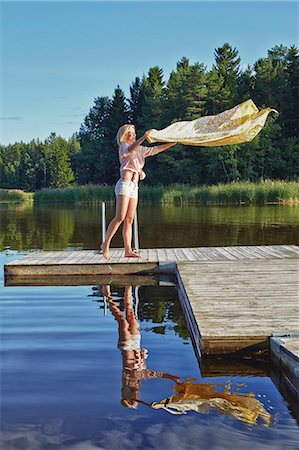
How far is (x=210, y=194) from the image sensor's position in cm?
3384

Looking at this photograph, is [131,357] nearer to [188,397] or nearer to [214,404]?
[188,397]

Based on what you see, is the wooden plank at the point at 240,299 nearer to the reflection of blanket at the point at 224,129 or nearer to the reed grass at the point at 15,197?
the reflection of blanket at the point at 224,129

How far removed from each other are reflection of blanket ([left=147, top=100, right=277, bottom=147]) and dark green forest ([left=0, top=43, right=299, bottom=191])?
37612 mm

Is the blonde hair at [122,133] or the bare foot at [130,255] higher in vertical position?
the blonde hair at [122,133]

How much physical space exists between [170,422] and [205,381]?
0.84 m

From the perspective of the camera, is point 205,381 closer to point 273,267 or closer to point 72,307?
point 72,307

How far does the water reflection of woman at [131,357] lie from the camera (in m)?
4.14

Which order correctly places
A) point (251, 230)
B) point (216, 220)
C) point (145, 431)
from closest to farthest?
point (145, 431) → point (251, 230) → point (216, 220)

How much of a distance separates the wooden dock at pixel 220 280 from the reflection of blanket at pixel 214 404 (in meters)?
0.65

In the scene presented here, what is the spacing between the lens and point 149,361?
15.9 feet

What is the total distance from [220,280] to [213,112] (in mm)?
44583

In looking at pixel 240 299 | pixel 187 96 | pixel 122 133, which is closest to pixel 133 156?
pixel 122 133

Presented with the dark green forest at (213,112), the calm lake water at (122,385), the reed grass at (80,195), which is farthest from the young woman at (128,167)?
the dark green forest at (213,112)

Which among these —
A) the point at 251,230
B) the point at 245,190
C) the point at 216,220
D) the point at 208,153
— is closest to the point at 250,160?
the point at 208,153
